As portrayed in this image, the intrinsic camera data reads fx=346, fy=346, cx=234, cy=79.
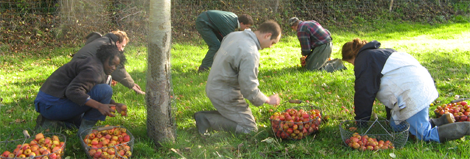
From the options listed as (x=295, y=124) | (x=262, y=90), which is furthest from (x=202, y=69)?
(x=295, y=124)

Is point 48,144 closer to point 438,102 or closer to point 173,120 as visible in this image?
point 173,120

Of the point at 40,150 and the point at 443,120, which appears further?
the point at 443,120

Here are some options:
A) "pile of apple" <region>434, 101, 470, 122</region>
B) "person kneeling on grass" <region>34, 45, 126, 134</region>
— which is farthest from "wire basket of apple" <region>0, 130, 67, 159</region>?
"pile of apple" <region>434, 101, 470, 122</region>

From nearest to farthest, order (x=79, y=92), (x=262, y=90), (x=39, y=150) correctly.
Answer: (x=39, y=150), (x=79, y=92), (x=262, y=90)

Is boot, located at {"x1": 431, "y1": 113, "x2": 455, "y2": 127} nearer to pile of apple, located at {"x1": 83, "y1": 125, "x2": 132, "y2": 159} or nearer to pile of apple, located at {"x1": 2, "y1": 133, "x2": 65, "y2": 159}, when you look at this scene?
pile of apple, located at {"x1": 83, "y1": 125, "x2": 132, "y2": 159}

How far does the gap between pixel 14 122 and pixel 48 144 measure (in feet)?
5.24

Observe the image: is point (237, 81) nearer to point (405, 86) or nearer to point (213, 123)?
point (213, 123)

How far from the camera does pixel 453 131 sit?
3590 millimetres

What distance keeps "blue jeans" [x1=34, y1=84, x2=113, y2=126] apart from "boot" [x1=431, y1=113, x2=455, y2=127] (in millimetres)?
3678

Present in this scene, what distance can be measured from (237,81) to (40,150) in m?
2.05

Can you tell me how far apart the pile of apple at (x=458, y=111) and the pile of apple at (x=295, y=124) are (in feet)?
5.05

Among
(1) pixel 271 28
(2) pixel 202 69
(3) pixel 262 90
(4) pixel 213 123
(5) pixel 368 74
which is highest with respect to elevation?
(1) pixel 271 28

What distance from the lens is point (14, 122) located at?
4.34 metres

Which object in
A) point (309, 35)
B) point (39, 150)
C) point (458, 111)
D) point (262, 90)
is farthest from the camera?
point (309, 35)
